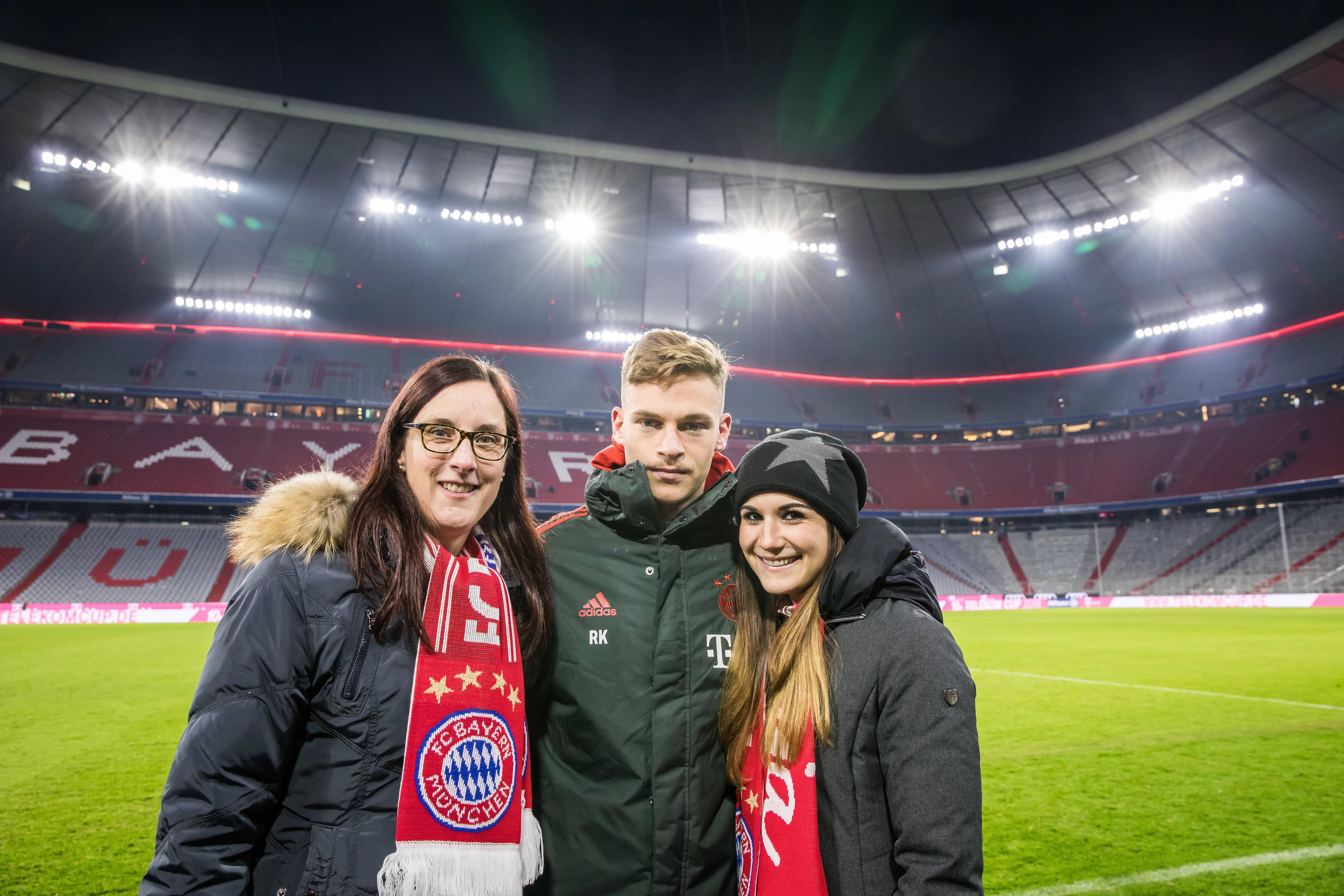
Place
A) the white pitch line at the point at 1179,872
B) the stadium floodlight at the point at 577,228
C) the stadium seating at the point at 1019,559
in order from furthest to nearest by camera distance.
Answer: the stadium floodlight at the point at 577,228 → the stadium seating at the point at 1019,559 → the white pitch line at the point at 1179,872

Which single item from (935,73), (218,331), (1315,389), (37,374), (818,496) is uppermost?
(935,73)

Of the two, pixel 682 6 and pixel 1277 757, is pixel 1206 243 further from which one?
pixel 1277 757

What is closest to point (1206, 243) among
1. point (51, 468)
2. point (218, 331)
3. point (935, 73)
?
point (935, 73)

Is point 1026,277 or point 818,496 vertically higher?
point 1026,277

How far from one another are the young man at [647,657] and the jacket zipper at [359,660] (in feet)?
2.34

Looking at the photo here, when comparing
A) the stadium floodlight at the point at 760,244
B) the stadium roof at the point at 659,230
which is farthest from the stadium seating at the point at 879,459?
the stadium floodlight at the point at 760,244

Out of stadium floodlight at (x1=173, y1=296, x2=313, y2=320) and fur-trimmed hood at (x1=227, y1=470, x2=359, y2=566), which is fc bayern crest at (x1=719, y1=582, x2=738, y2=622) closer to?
fur-trimmed hood at (x1=227, y1=470, x2=359, y2=566)

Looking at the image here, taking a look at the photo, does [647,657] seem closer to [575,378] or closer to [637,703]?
[637,703]

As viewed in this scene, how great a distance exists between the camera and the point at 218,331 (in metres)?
36.8

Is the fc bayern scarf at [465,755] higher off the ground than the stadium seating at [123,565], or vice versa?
the stadium seating at [123,565]

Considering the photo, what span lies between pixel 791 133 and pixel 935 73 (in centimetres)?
608

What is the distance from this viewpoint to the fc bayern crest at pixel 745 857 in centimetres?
206

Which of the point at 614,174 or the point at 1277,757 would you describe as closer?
the point at 1277,757

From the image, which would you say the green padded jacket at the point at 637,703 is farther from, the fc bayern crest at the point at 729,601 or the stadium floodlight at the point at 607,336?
the stadium floodlight at the point at 607,336
